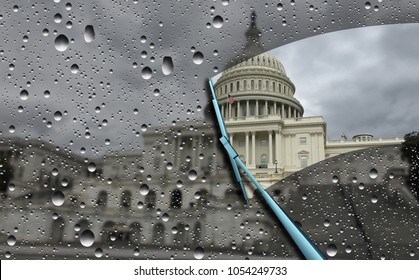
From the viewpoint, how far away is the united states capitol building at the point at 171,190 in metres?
1.21

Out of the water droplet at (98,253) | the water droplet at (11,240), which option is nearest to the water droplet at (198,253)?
the water droplet at (98,253)

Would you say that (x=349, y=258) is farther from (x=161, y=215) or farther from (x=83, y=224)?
(x=83, y=224)

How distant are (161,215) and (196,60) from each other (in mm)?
593

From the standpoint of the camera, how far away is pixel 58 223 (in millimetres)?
1242

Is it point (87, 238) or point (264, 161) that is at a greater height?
point (264, 161)

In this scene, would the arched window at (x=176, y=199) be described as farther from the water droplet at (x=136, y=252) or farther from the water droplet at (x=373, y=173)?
the water droplet at (x=373, y=173)

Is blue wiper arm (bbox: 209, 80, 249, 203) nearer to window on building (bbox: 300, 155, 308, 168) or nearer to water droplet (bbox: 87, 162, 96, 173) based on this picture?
window on building (bbox: 300, 155, 308, 168)

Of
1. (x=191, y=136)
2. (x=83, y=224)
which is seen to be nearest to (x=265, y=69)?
(x=191, y=136)

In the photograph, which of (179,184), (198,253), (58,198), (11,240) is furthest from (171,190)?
(11,240)

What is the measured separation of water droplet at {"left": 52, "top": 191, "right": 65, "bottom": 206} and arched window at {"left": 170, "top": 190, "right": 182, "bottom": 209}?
15.3 inches

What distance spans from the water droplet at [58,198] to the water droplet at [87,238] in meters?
0.14

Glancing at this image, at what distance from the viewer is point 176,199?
1.25 metres

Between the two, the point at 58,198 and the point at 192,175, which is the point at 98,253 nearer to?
the point at 58,198

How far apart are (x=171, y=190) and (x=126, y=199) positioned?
17 centimetres
